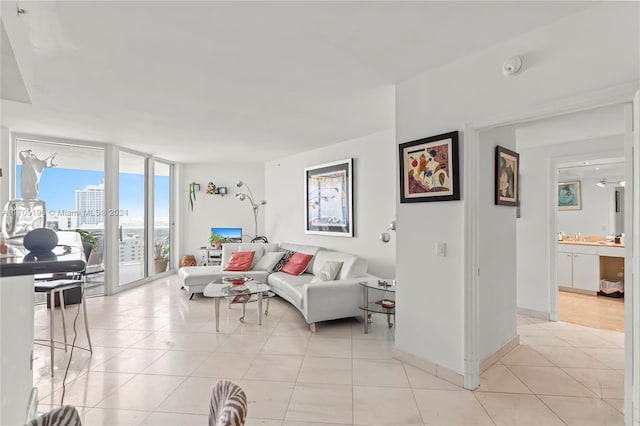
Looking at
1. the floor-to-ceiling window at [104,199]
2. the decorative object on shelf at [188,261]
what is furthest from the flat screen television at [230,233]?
the floor-to-ceiling window at [104,199]

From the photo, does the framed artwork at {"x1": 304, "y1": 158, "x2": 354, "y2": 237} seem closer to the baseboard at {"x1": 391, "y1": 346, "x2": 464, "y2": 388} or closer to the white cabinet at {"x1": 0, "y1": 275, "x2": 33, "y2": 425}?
the baseboard at {"x1": 391, "y1": 346, "x2": 464, "y2": 388}

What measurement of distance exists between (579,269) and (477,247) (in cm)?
458

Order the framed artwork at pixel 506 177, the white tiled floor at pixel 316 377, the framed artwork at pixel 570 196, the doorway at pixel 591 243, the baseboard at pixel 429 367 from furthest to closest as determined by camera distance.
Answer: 1. the framed artwork at pixel 570 196
2. the doorway at pixel 591 243
3. the framed artwork at pixel 506 177
4. the baseboard at pixel 429 367
5. the white tiled floor at pixel 316 377

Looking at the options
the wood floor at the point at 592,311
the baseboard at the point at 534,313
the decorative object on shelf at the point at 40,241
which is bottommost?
the wood floor at the point at 592,311

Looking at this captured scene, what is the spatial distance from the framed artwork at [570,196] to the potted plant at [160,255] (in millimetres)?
8442

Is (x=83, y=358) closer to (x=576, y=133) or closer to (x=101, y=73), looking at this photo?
(x=101, y=73)

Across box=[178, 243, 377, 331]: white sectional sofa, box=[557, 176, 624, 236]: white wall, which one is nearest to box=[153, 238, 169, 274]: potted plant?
box=[178, 243, 377, 331]: white sectional sofa

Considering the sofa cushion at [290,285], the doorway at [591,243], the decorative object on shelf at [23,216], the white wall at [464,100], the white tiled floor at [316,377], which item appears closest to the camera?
the decorative object on shelf at [23,216]

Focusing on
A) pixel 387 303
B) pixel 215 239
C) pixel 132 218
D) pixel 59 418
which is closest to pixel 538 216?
pixel 387 303

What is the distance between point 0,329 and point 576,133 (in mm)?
5260

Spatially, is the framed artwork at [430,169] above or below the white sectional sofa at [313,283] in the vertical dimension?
above

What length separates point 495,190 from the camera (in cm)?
295

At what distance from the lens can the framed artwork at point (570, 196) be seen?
651cm

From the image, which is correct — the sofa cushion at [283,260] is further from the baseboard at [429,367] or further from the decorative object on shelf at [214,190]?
the baseboard at [429,367]
